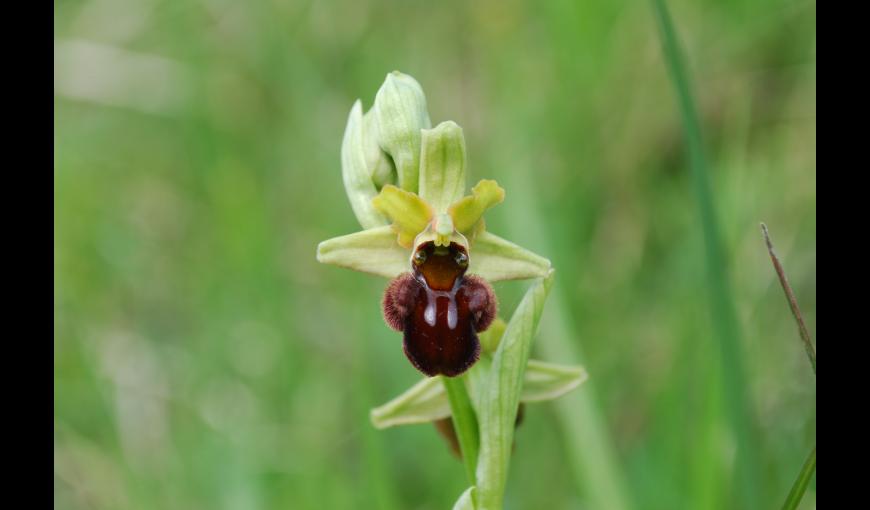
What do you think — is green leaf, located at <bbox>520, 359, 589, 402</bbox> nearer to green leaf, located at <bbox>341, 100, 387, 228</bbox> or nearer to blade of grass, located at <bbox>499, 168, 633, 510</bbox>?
green leaf, located at <bbox>341, 100, 387, 228</bbox>

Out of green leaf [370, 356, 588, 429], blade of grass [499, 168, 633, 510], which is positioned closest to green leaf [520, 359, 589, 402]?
green leaf [370, 356, 588, 429]

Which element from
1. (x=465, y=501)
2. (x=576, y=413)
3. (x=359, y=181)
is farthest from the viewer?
(x=576, y=413)

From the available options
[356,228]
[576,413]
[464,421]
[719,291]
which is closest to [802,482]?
[719,291]

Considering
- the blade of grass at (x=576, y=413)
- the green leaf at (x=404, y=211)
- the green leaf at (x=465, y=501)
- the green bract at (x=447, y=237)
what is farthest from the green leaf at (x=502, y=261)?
the blade of grass at (x=576, y=413)

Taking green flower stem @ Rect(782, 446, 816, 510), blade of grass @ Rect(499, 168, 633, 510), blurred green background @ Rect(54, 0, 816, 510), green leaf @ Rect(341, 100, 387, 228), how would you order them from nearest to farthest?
green flower stem @ Rect(782, 446, 816, 510), green leaf @ Rect(341, 100, 387, 228), blade of grass @ Rect(499, 168, 633, 510), blurred green background @ Rect(54, 0, 816, 510)

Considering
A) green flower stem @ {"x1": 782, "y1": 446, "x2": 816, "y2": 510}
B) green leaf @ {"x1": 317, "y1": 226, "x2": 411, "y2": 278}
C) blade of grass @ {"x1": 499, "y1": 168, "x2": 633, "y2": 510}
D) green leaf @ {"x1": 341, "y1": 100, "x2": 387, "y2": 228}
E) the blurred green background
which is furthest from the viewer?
the blurred green background

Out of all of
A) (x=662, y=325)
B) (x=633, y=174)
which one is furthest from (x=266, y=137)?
(x=662, y=325)

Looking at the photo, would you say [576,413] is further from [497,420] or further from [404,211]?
[404,211]
